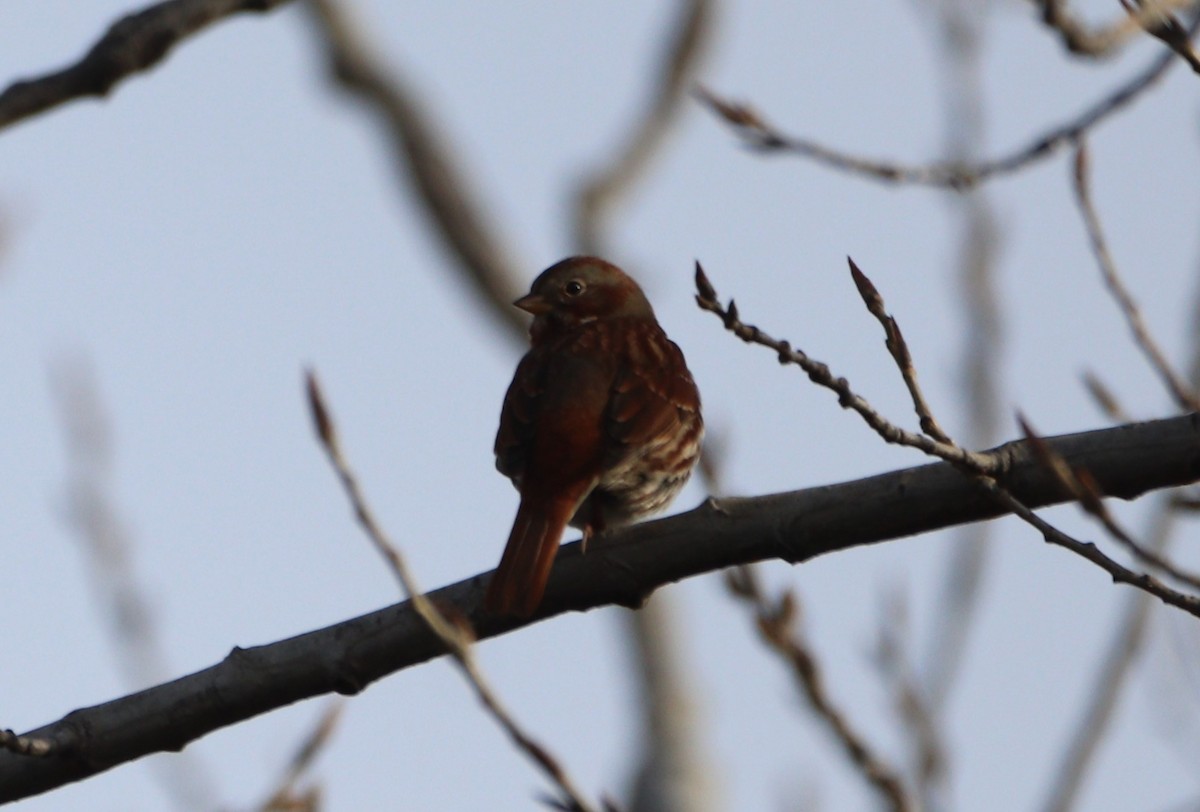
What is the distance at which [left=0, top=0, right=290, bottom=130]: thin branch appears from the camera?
169 inches

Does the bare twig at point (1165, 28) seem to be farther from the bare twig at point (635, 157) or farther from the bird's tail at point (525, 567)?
the bare twig at point (635, 157)

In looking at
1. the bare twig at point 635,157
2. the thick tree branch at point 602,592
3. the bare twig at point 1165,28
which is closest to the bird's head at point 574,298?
the thick tree branch at point 602,592

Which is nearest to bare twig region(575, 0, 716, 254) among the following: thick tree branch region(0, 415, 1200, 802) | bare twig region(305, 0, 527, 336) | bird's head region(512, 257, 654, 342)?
bare twig region(305, 0, 527, 336)

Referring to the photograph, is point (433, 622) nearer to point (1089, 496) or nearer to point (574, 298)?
point (1089, 496)

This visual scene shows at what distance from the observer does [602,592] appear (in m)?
3.68

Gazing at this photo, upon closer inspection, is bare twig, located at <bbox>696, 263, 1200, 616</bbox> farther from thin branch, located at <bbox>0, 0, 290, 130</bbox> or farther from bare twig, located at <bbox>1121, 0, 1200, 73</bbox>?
thin branch, located at <bbox>0, 0, 290, 130</bbox>

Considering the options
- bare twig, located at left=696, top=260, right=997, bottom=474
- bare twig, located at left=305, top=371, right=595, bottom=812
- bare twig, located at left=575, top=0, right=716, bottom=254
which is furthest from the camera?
bare twig, located at left=575, top=0, right=716, bottom=254

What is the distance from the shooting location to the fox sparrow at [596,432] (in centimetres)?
444

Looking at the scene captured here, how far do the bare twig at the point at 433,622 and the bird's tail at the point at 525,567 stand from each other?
0.91 m

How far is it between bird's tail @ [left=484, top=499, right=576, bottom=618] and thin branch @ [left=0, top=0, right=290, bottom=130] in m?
1.51

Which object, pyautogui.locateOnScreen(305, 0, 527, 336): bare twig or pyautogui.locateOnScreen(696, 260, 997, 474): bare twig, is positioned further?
pyautogui.locateOnScreen(305, 0, 527, 336): bare twig

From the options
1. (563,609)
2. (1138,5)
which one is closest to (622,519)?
(563,609)

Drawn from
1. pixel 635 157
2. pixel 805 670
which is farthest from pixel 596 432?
pixel 635 157

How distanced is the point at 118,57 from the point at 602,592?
186 cm
